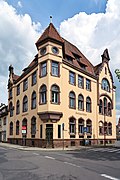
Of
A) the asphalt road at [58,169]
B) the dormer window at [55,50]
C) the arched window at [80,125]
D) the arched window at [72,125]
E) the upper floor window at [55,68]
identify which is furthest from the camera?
the arched window at [80,125]

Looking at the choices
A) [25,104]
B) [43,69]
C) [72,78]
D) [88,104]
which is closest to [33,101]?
[25,104]

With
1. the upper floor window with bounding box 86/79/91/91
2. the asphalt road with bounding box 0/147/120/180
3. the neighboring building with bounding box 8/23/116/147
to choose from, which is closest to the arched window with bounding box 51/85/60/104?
the neighboring building with bounding box 8/23/116/147

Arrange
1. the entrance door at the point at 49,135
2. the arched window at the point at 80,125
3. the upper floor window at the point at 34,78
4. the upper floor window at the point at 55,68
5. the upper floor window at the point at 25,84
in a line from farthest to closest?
the upper floor window at the point at 25,84
the arched window at the point at 80,125
the upper floor window at the point at 34,78
the upper floor window at the point at 55,68
the entrance door at the point at 49,135

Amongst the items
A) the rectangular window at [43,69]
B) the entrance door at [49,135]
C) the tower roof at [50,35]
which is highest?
the tower roof at [50,35]

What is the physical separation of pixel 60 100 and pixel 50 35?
944 cm

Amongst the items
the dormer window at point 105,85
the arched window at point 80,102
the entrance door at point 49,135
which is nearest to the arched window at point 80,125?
the arched window at point 80,102

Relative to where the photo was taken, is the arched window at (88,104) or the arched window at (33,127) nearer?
the arched window at (33,127)

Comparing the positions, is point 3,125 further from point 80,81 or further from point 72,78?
point 72,78

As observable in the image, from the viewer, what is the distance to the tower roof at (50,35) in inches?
1379

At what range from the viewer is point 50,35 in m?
35.1

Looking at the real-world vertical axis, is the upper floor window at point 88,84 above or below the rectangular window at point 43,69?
below

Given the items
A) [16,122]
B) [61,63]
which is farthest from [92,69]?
[16,122]

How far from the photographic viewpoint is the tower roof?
3502 cm

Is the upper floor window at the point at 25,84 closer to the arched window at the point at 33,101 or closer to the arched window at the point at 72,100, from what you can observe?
the arched window at the point at 33,101
